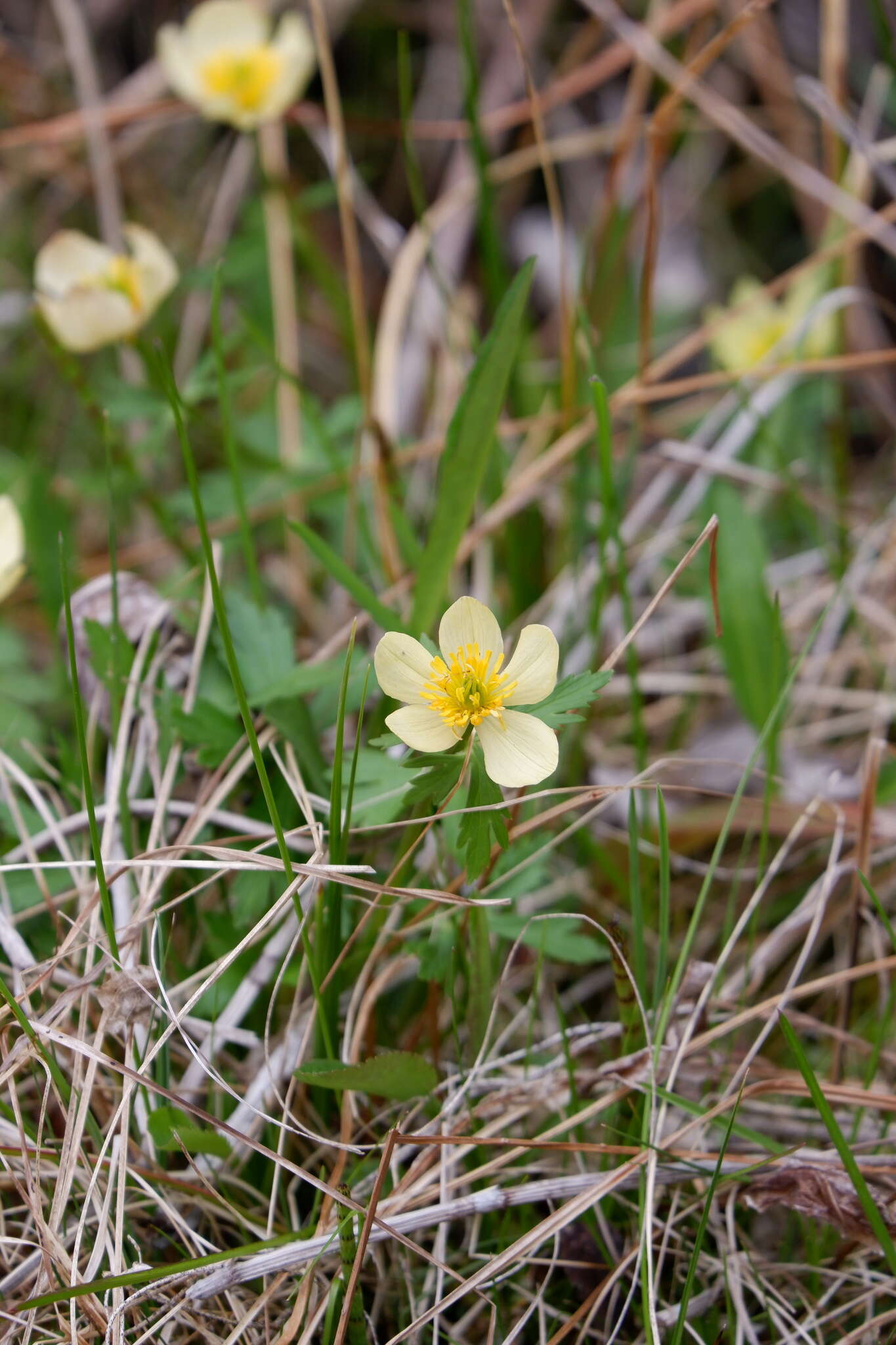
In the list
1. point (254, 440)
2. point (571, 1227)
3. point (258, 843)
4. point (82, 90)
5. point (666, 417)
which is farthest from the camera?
point (82, 90)

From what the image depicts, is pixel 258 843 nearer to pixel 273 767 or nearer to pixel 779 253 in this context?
pixel 273 767

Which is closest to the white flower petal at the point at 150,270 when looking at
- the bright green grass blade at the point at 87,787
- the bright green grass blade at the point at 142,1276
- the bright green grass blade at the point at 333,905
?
the bright green grass blade at the point at 87,787

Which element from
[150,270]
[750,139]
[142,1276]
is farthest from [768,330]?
[142,1276]

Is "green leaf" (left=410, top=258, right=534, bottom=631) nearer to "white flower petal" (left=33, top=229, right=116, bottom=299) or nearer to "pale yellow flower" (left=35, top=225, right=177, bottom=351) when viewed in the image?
"pale yellow flower" (left=35, top=225, right=177, bottom=351)

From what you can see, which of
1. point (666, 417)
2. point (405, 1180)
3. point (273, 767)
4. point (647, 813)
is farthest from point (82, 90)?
point (405, 1180)

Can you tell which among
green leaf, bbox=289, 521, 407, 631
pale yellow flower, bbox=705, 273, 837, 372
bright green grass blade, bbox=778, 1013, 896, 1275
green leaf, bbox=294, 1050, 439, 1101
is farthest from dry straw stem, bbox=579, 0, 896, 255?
green leaf, bbox=294, 1050, 439, 1101

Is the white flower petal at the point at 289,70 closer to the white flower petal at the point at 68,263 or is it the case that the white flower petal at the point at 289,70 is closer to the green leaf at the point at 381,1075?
the white flower petal at the point at 68,263
